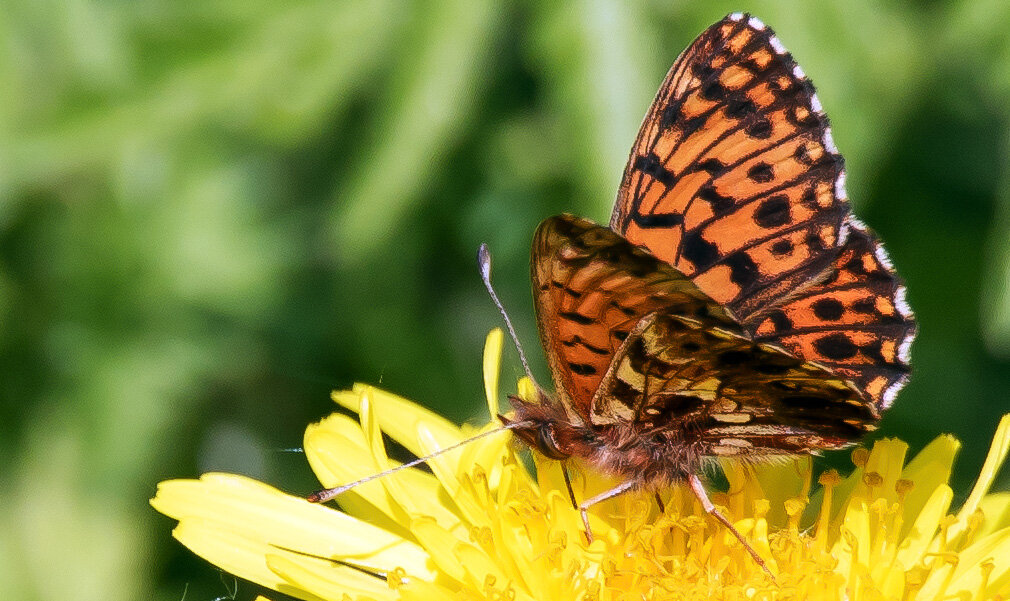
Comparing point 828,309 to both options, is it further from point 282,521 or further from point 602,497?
point 282,521

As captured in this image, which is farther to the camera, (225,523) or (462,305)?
(462,305)

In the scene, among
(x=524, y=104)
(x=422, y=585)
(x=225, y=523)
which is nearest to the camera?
(x=422, y=585)

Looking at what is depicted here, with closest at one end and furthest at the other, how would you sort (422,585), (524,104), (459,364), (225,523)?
(422,585)
(225,523)
(524,104)
(459,364)

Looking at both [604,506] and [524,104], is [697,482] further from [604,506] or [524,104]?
[524,104]

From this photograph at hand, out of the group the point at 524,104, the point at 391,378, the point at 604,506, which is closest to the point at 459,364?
the point at 391,378

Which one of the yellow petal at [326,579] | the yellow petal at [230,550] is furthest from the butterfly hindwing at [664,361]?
the yellow petal at [230,550]

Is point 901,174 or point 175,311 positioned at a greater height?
point 901,174

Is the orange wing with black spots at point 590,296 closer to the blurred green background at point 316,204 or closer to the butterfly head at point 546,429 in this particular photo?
the butterfly head at point 546,429

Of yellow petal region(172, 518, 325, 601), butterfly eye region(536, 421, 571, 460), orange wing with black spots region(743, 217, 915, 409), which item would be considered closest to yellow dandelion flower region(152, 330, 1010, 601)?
yellow petal region(172, 518, 325, 601)
